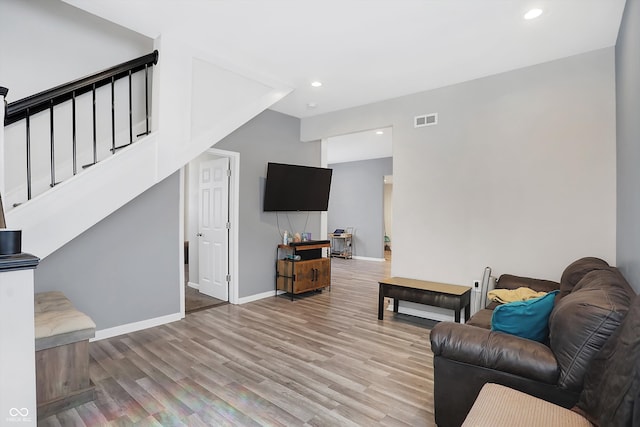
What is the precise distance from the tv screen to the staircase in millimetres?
1336

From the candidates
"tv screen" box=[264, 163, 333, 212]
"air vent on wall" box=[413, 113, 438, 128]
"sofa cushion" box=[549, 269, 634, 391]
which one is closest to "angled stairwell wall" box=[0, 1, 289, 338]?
"tv screen" box=[264, 163, 333, 212]

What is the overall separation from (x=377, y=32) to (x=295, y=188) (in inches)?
114

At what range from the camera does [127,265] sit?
3.68m

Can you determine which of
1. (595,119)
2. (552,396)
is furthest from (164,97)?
(595,119)

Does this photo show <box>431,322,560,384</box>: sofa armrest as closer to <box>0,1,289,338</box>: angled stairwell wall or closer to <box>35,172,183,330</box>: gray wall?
<box>0,1,289,338</box>: angled stairwell wall

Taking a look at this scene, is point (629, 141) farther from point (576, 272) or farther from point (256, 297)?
point (256, 297)

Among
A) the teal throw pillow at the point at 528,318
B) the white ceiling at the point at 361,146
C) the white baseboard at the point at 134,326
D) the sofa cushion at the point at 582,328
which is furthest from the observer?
the white ceiling at the point at 361,146

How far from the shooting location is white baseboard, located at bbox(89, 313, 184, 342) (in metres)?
3.48

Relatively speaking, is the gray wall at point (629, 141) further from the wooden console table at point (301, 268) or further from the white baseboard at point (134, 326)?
the white baseboard at point (134, 326)

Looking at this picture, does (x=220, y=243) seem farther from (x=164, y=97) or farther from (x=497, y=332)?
(x=497, y=332)

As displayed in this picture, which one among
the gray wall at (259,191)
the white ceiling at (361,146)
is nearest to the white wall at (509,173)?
the gray wall at (259,191)

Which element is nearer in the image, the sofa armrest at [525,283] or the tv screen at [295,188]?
the sofa armrest at [525,283]

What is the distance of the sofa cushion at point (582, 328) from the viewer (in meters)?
1.53

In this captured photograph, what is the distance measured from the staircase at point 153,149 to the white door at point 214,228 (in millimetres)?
1447
